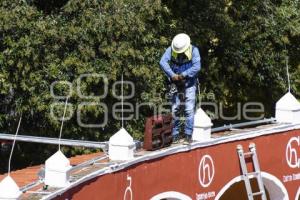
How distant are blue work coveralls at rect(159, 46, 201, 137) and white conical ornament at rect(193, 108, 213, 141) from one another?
8cm

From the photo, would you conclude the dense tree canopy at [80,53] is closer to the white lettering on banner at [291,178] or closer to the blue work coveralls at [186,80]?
the white lettering on banner at [291,178]

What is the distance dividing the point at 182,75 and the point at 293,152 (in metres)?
3.86

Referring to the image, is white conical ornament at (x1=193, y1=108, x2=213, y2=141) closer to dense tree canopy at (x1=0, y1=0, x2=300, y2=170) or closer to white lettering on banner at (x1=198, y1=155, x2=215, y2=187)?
white lettering on banner at (x1=198, y1=155, x2=215, y2=187)

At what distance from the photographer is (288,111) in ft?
47.4

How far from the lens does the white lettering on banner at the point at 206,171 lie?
12422 millimetres

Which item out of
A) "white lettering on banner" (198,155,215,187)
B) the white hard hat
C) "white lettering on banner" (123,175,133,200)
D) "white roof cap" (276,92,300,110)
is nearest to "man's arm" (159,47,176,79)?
the white hard hat

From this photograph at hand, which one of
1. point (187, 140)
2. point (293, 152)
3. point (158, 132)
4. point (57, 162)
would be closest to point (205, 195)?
point (187, 140)

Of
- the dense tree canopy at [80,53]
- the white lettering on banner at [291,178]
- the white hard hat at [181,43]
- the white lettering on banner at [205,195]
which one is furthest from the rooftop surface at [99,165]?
the dense tree canopy at [80,53]

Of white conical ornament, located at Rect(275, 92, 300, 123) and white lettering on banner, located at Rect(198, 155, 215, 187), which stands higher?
white conical ornament, located at Rect(275, 92, 300, 123)

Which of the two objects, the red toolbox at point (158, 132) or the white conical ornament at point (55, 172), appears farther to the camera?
the red toolbox at point (158, 132)

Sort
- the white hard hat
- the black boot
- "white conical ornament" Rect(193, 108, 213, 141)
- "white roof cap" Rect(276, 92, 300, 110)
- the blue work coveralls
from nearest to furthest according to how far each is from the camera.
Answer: the white hard hat
the blue work coveralls
the black boot
"white conical ornament" Rect(193, 108, 213, 141)
"white roof cap" Rect(276, 92, 300, 110)

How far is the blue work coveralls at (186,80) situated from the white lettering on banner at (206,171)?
1.72 feet

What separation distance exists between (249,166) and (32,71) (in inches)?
207

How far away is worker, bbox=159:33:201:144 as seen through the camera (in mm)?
11820
